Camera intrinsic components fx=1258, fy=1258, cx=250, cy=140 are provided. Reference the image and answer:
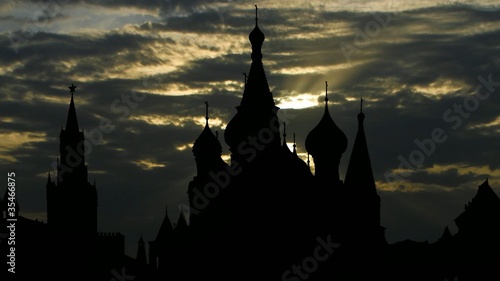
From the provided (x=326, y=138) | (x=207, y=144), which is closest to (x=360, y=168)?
(x=326, y=138)

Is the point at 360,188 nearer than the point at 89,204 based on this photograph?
Yes

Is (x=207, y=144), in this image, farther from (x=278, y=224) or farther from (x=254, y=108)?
(x=278, y=224)

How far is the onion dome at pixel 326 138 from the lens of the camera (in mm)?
87812

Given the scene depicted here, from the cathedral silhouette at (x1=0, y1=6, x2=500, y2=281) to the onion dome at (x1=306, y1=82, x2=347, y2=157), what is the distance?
70mm

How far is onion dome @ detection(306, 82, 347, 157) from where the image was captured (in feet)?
288

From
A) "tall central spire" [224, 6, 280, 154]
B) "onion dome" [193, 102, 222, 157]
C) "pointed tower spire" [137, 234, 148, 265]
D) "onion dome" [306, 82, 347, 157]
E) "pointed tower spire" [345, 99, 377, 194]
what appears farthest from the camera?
"pointed tower spire" [137, 234, 148, 265]

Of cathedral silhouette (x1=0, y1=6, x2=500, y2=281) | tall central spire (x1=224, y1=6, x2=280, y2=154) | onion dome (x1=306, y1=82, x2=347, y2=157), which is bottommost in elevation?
cathedral silhouette (x1=0, y1=6, x2=500, y2=281)

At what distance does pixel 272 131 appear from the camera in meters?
89.2

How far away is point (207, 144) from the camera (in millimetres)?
93938

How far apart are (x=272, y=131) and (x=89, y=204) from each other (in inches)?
1368

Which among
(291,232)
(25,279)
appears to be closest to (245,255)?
(291,232)

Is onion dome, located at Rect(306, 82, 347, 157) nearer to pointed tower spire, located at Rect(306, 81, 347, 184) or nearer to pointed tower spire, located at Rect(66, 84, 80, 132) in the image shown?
pointed tower spire, located at Rect(306, 81, 347, 184)

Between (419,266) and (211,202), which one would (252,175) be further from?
(419,266)

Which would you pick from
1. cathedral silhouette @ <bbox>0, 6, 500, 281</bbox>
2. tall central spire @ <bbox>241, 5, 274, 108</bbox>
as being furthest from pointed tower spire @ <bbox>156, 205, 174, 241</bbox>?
tall central spire @ <bbox>241, 5, 274, 108</bbox>
